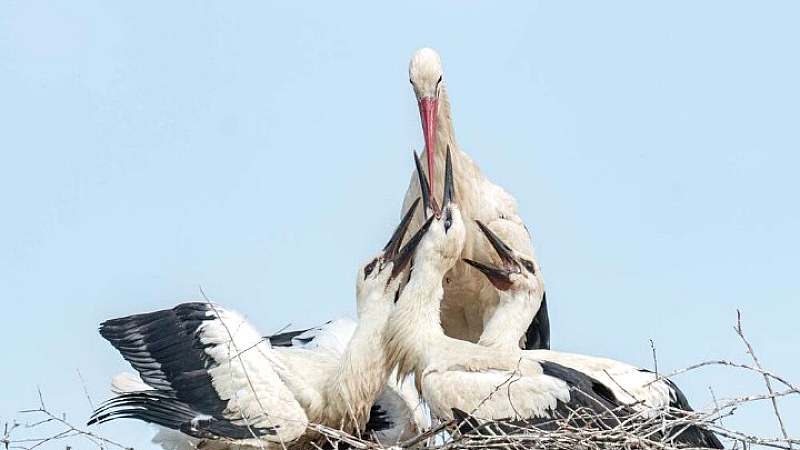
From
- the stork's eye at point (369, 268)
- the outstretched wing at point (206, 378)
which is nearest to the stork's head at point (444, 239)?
the stork's eye at point (369, 268)

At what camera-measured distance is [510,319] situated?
798cm

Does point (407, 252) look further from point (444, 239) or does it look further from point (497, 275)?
point (497, 275)

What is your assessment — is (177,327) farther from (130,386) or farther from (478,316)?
(478,316)

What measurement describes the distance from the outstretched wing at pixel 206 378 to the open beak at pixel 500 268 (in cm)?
98

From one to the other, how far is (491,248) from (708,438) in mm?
1546

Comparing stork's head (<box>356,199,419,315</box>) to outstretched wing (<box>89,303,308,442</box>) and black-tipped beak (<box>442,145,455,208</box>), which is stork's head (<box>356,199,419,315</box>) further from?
outstretched wing (<box>89,303,308,442</box>)

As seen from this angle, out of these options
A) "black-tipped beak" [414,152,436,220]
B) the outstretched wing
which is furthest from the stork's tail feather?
"black-tipped beak" [414,152,436,220]

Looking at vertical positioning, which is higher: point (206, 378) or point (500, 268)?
point (500, 268)

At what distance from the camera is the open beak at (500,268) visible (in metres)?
8.10

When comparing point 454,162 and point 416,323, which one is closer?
point 416,323

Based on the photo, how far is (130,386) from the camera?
25.4ft

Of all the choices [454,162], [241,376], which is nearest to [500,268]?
[454,162]

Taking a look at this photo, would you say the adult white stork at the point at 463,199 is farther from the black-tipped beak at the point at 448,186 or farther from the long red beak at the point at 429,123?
the black-tipped beak at the point at 448,186

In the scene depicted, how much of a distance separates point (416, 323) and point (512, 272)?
25.8 inches
